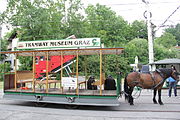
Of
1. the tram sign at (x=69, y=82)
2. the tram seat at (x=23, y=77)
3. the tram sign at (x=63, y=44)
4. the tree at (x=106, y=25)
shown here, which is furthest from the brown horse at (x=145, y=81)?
the tree at (x=106, y=25)

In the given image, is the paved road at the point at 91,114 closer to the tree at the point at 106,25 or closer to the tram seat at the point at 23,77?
the tram seat at the point at 23,77

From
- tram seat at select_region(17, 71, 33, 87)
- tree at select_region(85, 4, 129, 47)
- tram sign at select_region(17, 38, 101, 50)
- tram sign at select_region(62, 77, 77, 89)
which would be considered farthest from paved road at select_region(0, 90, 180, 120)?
tree at select_region(85, 4, 129, 47)

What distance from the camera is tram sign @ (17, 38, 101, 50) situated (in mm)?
6988

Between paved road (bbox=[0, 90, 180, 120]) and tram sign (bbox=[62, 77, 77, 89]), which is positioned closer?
paved road (bbox=[0, 90, 180, 120])

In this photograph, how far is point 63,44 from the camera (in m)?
7.30

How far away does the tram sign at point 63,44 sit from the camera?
699 cm

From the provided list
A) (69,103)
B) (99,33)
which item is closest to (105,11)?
(99,33)

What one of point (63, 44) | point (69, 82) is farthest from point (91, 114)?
point (63, 44)

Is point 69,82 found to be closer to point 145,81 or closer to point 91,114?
point 91,114

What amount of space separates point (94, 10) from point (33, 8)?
1678cm

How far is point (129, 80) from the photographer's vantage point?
7820 mm

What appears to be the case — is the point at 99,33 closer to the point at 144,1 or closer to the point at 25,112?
Result: the point at 144,1

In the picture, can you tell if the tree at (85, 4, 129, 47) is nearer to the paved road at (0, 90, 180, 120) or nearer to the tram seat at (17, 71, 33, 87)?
the tram seat at (17, 71, 33, 87)

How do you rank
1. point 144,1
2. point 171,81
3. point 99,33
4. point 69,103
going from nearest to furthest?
1. point 69,103
2. point 171,81
3. point 144,1
4. point 99,33
